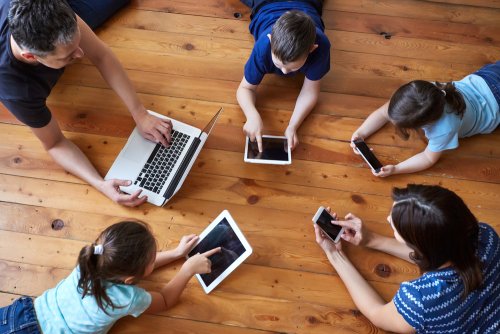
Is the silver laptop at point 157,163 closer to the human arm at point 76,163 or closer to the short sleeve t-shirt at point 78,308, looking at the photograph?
the human arm at point 76,163

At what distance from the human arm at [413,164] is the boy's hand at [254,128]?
0.50m

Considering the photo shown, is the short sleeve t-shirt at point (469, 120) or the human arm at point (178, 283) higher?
the short sleeve t-shirt at point (469, 120)

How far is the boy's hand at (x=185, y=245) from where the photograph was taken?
5.27ft

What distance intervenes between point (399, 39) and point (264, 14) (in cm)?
69

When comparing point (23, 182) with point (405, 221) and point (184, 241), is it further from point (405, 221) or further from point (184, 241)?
point (405, 221)

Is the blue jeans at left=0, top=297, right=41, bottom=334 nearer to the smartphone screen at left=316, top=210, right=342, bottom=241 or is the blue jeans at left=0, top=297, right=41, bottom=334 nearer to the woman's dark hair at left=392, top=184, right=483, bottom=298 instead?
the smartphone screen at left=316, top=210, right=342, bottom=241

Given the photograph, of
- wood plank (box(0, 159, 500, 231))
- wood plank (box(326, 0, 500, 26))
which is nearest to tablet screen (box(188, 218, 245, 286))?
wood plank (box(0, 159, 500, 231))

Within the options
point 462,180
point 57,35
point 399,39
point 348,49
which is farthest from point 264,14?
point 462,180

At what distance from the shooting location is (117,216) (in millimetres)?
1714

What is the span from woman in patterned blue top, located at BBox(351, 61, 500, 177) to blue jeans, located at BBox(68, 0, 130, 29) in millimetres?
1306

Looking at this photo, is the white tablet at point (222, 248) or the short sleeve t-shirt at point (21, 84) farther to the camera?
the white tablet at point (222, 248)

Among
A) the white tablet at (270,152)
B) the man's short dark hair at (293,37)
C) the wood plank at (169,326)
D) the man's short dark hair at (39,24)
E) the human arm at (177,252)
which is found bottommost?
the wood plank at (169,326)

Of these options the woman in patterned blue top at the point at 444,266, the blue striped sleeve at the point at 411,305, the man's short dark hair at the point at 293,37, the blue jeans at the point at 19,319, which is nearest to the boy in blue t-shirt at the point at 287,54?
the man's short dark hair at the point at 293,37

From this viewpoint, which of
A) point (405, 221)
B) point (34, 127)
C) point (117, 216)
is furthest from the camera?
point (117, 216)
